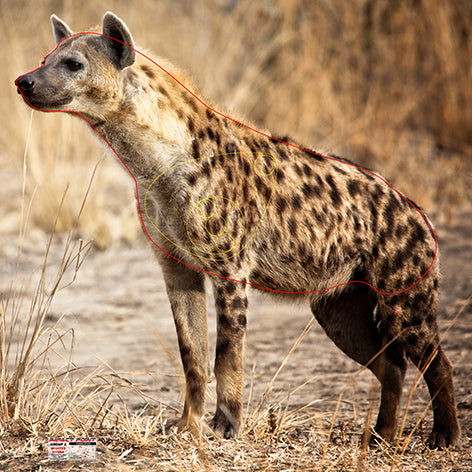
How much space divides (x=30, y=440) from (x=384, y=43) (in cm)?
726

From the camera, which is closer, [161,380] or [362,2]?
[161,380]

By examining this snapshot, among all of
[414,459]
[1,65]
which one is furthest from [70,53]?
[1,65]

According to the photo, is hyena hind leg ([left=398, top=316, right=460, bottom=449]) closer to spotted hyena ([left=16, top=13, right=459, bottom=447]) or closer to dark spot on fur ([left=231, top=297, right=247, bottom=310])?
spotted hyena ([left=16, top=13, right=459, bottom=447])

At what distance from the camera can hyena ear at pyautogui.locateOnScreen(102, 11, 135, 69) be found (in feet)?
10.3

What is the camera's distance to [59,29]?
342 cm

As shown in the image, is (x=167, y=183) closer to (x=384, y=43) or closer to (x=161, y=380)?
(x=161, y=380)

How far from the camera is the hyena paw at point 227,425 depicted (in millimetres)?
3346

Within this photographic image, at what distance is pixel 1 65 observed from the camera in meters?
9.03

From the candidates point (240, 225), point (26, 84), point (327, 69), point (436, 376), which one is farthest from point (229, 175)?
point (327, 69)

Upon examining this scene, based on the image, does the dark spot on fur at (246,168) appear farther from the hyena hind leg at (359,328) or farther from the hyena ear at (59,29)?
the hyena ear at (59,29)

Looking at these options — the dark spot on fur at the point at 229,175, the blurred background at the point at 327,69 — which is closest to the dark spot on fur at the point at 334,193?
the dark spot on fur at the point at 229,175

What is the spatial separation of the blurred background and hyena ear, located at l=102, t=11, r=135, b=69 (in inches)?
194

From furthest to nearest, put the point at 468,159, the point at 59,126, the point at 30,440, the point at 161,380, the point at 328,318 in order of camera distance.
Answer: the point at 468,159, the point at 59,126, the point at 161,380, the point at 328,318, the point at 30,440

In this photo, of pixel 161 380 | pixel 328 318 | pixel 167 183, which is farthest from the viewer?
pixel 161 380
